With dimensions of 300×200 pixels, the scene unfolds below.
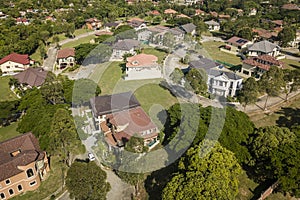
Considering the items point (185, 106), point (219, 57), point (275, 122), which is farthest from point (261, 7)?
point (185, 106)

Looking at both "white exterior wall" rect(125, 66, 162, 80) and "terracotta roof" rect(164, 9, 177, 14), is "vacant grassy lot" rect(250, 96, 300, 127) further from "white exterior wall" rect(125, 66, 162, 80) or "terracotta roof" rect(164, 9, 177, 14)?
"terracotta roof" rect(164, 9, 177, 14)

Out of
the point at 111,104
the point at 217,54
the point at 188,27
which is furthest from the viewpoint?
the point at 188,27

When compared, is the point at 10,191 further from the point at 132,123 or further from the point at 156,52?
the point at 156,52

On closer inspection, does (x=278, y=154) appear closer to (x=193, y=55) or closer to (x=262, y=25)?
(x=193, y=55)

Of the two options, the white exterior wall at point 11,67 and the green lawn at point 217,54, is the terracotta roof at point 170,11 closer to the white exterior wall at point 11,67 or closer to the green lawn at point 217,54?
the green lawn at point 217,54

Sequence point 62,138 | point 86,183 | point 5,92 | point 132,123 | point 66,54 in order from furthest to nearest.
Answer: point 66,54 < point 5,92 < point 132,123 < point 62,138 < point 86,183

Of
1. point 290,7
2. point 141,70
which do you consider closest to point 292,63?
point 141,70

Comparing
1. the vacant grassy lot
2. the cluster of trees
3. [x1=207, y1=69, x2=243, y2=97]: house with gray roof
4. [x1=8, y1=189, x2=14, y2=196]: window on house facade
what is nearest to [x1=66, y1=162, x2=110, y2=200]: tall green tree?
[x1=8, y1=189, x2=14, y2=196]: window on house facade
